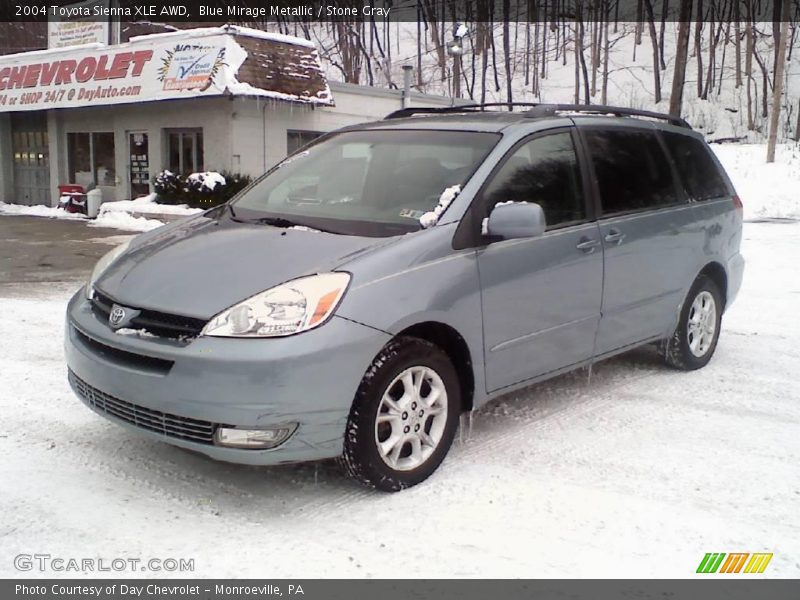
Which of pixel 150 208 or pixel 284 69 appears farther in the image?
pixel 284 69

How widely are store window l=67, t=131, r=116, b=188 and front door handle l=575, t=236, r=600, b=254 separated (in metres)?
20.0

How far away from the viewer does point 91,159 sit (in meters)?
23.1

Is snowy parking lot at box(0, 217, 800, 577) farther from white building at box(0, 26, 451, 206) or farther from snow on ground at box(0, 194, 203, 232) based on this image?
white building at box(0, 26, 451, 206)

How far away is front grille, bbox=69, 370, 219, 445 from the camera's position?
130 inches

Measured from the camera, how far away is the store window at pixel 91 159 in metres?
22.6

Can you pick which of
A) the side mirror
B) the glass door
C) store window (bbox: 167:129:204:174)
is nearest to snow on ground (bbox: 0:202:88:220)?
the glass door

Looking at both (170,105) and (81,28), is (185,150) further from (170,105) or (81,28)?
(81,28)

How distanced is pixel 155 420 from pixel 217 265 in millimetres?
732

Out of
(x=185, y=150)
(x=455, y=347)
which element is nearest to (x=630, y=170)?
(x=455, y=347)

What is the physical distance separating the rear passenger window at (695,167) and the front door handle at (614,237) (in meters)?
1.10

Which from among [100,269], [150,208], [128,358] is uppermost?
[100,269]

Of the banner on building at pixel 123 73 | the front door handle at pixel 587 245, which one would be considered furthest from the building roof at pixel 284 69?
the front door handle at pixel 587 245

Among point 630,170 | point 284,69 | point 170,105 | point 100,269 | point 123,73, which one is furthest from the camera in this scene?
point 170,105

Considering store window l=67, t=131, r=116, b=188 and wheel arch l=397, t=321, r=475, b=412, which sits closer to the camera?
wheel arch l=397, t=321, r=475, b=412
